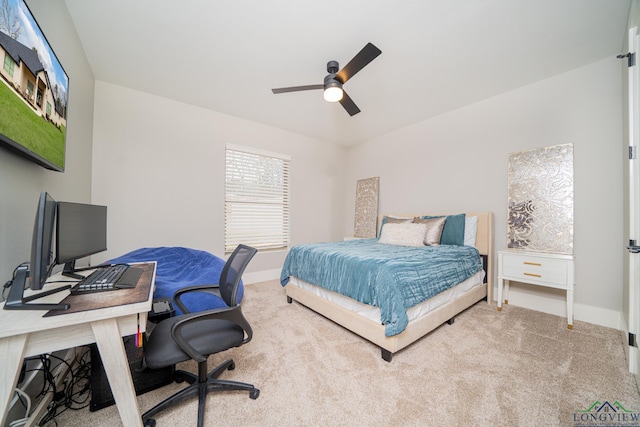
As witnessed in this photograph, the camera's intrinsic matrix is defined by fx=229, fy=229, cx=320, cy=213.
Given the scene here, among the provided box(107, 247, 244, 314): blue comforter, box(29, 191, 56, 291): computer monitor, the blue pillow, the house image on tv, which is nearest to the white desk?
box(29, 191, 56, 291): computer monitor

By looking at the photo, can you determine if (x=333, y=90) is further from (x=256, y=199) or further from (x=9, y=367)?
(x=9, y=367)

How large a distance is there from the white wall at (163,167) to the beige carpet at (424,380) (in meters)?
1.89

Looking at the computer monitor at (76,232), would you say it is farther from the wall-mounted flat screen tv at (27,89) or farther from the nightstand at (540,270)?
the nightstand at (540,270)

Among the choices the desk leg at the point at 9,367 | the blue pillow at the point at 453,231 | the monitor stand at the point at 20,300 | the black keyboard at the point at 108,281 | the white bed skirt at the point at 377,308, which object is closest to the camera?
the desk leg at the point at 9,367

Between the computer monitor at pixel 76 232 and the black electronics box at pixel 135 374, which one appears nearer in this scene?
the computer monitor at pixel 76 232

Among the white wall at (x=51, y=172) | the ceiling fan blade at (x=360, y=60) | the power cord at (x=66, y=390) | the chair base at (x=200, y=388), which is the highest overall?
the ceiling fan blade at (x=360, y=60)

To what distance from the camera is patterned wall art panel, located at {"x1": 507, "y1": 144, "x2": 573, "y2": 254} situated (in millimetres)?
2488

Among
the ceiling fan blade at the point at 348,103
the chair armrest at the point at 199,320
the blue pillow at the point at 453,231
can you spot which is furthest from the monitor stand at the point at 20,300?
the blue pillow at the point at 453,231

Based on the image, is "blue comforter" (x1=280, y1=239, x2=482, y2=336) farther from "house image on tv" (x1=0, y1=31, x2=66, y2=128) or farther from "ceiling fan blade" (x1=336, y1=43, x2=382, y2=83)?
"house image on tv" (x1=0, y1=31, x2=66, y2=128)

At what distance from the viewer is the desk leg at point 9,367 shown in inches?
30.5

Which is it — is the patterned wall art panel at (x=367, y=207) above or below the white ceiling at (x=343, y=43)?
below

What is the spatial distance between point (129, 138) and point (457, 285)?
167 inches

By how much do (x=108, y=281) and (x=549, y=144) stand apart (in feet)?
13.7

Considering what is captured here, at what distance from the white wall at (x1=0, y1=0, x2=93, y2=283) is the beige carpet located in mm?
1015
